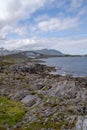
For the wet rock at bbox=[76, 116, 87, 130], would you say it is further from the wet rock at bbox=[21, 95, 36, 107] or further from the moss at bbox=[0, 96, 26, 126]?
the wet rock at bbox=[21, 95, 36, 107]

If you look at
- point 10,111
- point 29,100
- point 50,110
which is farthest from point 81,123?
point 29,100

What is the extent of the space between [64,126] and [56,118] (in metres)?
1.86

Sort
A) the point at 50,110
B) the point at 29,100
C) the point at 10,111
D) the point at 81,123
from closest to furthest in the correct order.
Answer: the point at 81,123, the point at 50,110, the point at 10,111, the point at 29,100

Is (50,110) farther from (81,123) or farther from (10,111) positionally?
(81,123)

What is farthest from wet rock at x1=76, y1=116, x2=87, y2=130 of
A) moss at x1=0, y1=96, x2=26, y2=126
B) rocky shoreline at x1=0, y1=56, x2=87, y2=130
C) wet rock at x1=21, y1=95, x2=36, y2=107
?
wet rock at x1=21, y1=95, x2=36, y2=107

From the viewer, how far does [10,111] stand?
27844mm

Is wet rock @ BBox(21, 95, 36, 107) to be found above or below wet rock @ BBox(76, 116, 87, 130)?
above

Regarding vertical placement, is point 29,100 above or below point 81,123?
above

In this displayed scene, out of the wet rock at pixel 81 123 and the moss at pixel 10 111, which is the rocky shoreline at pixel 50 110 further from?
the moss at pixel 10 111

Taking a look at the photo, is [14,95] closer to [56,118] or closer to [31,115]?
[31,115]

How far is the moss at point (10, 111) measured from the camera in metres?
24.8

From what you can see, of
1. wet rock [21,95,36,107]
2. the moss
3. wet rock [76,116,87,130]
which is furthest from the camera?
wet rock [21,95,36,107]

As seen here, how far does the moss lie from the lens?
2480cm

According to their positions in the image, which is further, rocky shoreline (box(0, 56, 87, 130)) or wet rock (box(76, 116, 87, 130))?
rocky shoreline (box(0, 56, 87, 130))
